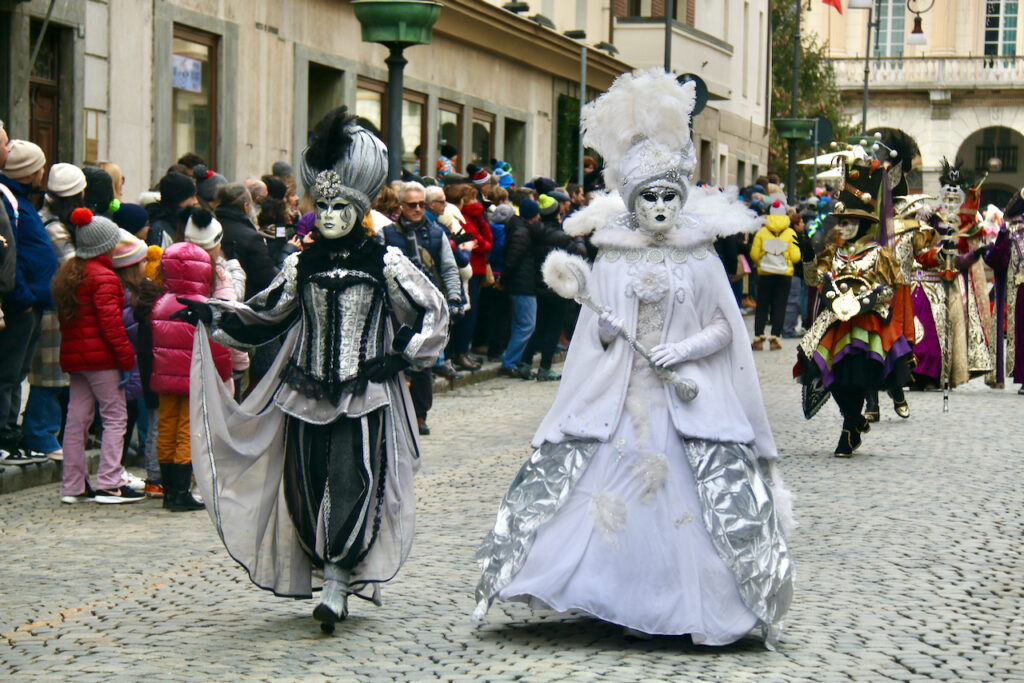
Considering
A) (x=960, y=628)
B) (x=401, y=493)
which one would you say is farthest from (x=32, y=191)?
(x=960, y=628)

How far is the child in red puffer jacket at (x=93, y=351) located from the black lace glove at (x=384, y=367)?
11.0ft

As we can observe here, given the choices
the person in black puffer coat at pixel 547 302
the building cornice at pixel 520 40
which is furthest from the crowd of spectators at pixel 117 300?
the building cornice at pixel 520 40

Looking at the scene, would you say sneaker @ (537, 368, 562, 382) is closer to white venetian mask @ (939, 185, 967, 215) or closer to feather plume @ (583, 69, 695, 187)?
white venetian mask @ (939, 185, 967, 215)

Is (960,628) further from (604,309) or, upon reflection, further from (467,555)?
(467,555)

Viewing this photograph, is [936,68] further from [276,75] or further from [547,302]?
[547,302]

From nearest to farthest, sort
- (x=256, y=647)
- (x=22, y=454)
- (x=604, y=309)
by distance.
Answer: (x=256, y=647) < (x=604, y=309) < (x=22, y=454)

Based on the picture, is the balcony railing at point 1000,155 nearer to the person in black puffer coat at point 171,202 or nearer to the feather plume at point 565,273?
the person in black puffer coat at point 171,202

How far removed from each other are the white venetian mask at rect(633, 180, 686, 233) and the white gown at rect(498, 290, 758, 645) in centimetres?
77

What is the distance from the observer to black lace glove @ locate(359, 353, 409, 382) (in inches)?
265

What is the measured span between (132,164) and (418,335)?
10.7m

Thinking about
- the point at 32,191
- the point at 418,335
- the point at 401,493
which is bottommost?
the point at 401,493

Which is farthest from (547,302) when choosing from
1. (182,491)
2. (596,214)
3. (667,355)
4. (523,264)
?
(667,355)

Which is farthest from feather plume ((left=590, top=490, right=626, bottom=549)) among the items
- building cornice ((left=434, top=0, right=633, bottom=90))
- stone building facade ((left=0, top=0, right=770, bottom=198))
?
building cornice ((left=434, top=0, right=633, bottom=90))

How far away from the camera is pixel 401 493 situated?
682 centimetres
